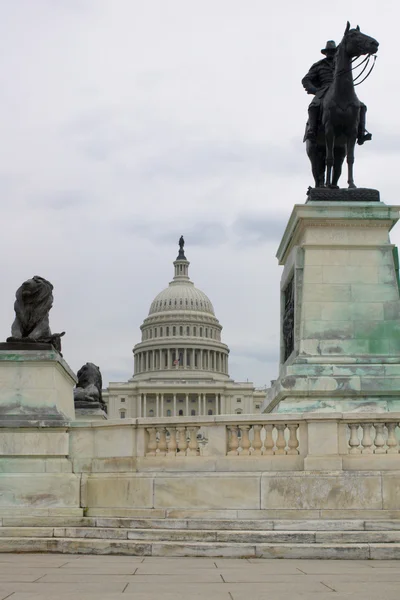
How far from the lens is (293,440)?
51.5 feet

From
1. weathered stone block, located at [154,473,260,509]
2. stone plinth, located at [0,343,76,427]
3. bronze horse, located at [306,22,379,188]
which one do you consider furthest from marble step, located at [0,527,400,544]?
bronze horse, located at [306,22,379,188]

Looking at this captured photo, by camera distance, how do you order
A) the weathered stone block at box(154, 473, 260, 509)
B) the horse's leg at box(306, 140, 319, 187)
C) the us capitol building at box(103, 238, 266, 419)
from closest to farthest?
the weathered stone block at box(154, 473, 260, 509), the horse's leg at box(306, 140, 319, 187), the us capitol building at box(103, 238, 266, 419)

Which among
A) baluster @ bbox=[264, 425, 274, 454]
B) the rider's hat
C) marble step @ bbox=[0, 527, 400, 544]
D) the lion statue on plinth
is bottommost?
marble step @ bbox=[0, 527, 400, 544]

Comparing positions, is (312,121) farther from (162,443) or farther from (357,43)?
(162,443)

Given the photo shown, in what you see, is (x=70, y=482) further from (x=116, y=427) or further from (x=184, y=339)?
(x=184, y=339)

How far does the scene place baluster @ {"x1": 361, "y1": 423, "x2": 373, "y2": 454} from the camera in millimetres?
15352

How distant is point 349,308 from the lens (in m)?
19.3

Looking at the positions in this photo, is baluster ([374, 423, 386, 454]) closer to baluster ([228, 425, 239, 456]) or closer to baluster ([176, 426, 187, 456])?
baluster ([228, 425, 239, 456])

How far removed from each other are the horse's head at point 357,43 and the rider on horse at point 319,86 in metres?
1.42

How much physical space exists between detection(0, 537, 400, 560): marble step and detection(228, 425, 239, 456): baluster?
2536 millimetres

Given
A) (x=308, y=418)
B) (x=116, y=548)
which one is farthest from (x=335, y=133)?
(x=116, y=548)

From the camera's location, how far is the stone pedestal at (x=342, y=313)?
18156 millimetres

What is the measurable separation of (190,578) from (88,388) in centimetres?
2205

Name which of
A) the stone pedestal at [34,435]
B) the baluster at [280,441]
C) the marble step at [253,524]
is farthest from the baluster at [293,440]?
the stone pedestal at [34,435]
